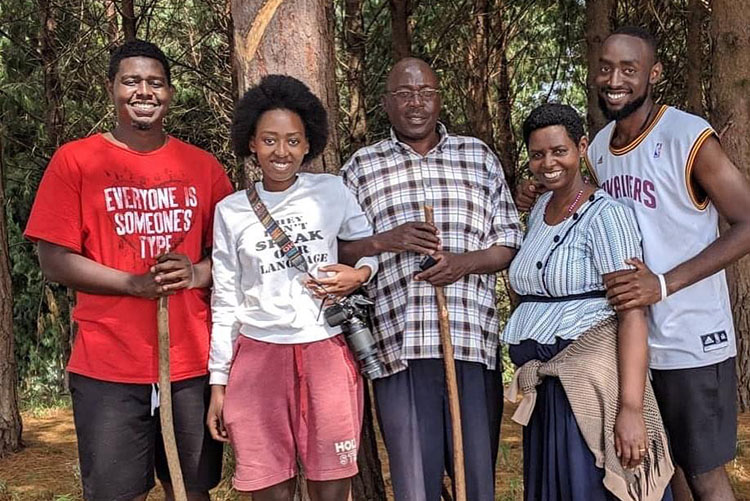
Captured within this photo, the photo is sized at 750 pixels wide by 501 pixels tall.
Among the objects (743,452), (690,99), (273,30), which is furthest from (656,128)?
(690,99)

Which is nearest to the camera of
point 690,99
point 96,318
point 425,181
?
point 96,318

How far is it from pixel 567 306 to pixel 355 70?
6.48m

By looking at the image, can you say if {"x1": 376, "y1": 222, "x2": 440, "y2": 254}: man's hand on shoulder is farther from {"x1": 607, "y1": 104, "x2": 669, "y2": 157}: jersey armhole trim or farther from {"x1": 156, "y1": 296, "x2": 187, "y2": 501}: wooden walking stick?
{"x1": 156, "y1": 296, "x2": 187, "y2": 501}: wooden walking stick

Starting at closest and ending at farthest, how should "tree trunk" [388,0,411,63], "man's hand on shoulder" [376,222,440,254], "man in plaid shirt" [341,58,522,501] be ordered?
"man's hand on shoulder" [376,222,440,254], "man in plaid shirt" [341,58,522,501], "tree trunk" [388,0,411,63]

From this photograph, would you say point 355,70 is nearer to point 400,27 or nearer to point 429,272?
point 400,27

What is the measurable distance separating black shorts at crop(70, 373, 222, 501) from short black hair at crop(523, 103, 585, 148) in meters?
1.62

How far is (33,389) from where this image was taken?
12.6 meters

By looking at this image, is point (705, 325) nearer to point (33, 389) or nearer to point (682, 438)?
point (682, 438)

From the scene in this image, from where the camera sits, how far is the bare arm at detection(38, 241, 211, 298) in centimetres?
311

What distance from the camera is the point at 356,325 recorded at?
3.23 m

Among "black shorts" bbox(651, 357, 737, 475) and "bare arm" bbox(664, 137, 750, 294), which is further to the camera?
"black shorts" bbox(651, 357, 737, 475)

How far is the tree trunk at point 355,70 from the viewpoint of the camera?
8914 millimetres

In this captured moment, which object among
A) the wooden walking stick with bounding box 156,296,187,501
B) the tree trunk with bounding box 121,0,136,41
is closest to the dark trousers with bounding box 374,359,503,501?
the wooden walking stick with bounding box 156,296,187,501

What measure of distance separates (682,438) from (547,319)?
0.74 metres
